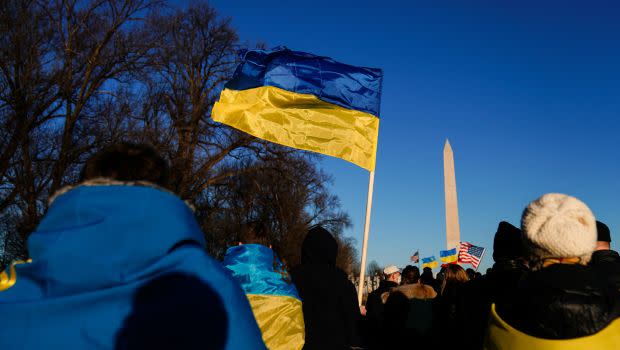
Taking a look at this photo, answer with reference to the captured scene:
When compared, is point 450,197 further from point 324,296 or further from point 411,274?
point 324,296

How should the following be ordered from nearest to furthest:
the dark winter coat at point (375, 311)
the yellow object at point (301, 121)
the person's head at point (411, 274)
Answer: the person's head at point (411, 274)
the yellow object at point (301, 121)
the dark winter coat at point (375, 311)

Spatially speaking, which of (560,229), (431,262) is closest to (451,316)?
(560,229)

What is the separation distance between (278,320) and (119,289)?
2.90 meters

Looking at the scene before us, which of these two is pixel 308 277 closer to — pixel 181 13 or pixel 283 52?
pixel 283 52

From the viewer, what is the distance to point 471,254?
16.9m

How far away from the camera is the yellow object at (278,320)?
4277mm

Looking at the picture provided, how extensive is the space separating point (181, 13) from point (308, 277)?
18.0m

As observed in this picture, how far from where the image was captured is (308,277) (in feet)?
15.8

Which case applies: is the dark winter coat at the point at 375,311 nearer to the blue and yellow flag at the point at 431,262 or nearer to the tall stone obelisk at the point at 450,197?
the blue and yellow flag at the point at 431,262

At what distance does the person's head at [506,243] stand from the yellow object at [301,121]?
4.96 meters

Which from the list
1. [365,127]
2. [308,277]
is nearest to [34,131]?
[365,127]

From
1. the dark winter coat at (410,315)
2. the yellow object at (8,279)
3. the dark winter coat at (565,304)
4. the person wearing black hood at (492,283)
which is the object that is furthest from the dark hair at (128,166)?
the dark winter coat at (410,315)

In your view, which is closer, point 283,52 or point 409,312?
point 409,312

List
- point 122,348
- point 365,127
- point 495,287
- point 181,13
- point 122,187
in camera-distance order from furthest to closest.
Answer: point 181,13, point 365,127, point 495,287, point 122,187, point 122,348
